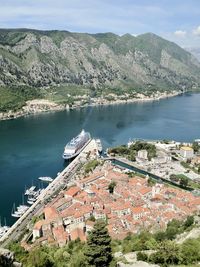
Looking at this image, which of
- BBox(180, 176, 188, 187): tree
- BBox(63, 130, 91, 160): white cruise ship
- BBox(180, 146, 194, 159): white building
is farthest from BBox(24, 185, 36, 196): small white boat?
BBox(180, 146, 194, 159): white building

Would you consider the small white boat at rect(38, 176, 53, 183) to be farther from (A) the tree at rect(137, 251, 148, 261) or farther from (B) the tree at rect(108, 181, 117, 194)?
(A) the tree at rect(137, 251, 148, 261)

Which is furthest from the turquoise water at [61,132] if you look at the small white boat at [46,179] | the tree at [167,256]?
the tree at [167,256]

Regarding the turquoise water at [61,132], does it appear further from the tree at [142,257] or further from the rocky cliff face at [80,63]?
the rocky cliff face at [80,63]

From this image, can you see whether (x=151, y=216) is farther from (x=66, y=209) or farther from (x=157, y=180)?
(x=157, y=180)

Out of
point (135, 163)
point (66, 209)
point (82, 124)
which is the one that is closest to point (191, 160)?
point (135, 163)

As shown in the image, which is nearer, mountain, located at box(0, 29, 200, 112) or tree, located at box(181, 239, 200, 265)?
tree, located at box(181, 239, 200, 265)

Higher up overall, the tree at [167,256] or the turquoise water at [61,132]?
the tree at [167,256]
